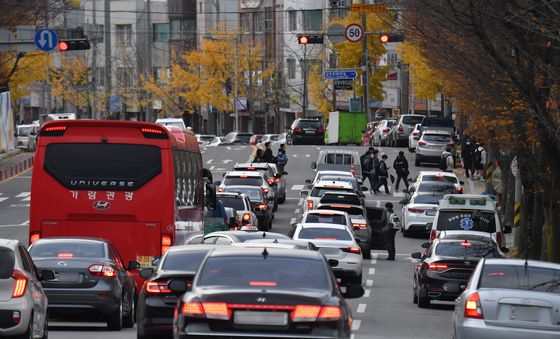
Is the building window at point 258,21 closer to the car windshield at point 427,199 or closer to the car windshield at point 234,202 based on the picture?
the car windshield at point 427,199

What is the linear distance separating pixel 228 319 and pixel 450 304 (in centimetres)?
1708

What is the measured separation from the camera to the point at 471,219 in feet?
118

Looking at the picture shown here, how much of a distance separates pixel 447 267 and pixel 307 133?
5818 centimetres

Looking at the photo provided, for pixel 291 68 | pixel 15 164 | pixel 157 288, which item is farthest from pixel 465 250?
pixel 291 68

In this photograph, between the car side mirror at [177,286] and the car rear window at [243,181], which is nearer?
the car side mirror at [177,286]

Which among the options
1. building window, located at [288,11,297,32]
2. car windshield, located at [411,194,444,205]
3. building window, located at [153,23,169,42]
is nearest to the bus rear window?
car windshield, located at [411,194,444,205]

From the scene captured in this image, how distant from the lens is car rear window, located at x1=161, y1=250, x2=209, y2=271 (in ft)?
60.8

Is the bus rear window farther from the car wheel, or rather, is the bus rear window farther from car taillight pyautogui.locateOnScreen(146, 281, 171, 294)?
car taillight pyautogui.locateOnScreen(146, 281, 171, 294)

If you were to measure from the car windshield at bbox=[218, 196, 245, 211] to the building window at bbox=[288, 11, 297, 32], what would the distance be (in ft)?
220

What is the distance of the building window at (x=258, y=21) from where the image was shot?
4503 inches

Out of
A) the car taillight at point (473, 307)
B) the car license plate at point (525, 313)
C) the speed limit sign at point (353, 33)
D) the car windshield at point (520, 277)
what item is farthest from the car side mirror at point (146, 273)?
the speed limit sign at point (353, 33)

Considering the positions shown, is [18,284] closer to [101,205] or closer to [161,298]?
[161,298]

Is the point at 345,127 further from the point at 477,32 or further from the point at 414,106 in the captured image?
the point at 477,32

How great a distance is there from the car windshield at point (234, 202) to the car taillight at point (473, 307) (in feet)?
86.2
